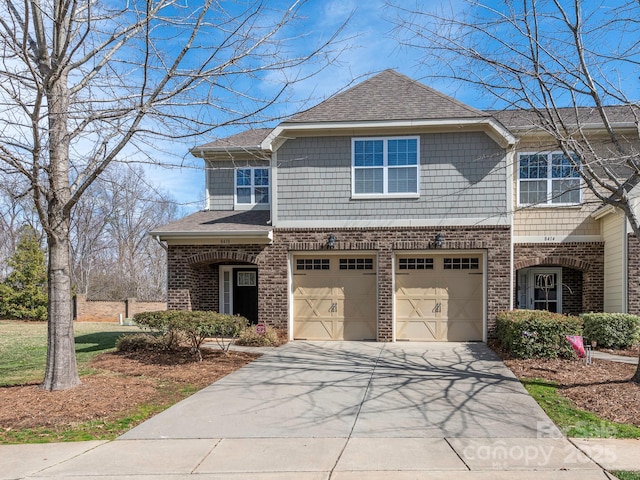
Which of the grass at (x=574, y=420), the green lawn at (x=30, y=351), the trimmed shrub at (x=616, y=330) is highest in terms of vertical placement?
the trimmed shrub at (x=616, y=330)

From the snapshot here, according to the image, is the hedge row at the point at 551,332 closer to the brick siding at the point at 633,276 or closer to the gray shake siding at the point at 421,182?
the brick siding at the point at 633,276

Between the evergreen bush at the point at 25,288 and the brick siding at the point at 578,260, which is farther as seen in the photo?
the evergreen bush at the point at 25,288

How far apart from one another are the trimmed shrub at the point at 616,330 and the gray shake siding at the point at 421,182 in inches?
141

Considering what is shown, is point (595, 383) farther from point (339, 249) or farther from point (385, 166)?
point (385, 166)

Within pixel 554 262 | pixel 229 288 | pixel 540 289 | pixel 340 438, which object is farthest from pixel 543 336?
pixel 229 288

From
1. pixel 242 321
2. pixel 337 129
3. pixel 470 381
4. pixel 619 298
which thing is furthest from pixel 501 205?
pixel 242 321

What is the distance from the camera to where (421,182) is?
538 inches

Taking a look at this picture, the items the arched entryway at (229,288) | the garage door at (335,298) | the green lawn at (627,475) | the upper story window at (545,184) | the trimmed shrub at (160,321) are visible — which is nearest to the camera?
the green lawn at (627,475)

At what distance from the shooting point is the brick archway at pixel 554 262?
14.5m

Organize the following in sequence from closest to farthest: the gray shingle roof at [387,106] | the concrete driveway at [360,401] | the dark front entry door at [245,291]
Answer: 1. the concrete driveway at [360,401]
2. the gray shingle roof at [387,106]
3. the dark front entry door at [245,291]

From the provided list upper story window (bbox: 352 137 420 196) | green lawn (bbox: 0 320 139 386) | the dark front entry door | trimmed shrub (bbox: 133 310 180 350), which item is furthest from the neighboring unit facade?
trimmed shrub (bbox: 133 310 180 350)

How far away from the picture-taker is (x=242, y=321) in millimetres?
11875

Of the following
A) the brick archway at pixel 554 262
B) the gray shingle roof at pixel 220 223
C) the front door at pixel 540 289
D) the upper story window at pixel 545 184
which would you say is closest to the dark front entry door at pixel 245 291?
the gray shingle roof at pixel 220 223

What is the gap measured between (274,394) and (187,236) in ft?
23.3
